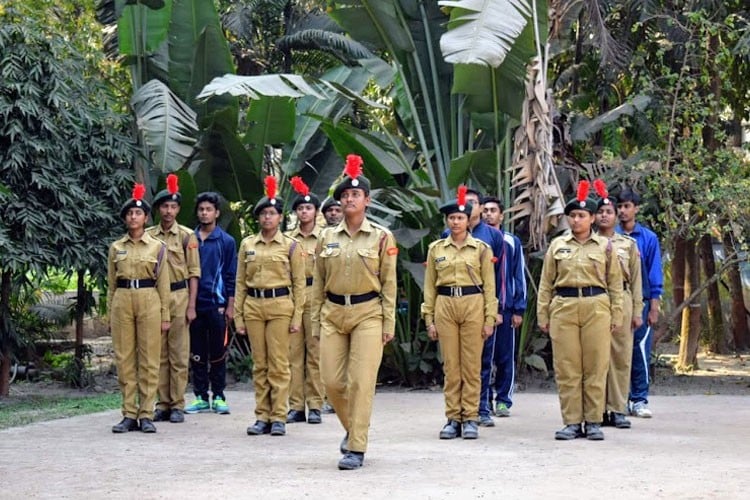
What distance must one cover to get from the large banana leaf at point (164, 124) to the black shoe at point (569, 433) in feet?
18.5

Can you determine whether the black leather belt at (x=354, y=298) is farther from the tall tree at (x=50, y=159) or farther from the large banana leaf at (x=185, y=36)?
the large banana leaf at (x=185, y=36)

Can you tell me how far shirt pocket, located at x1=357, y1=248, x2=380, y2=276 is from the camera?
26.8 ft

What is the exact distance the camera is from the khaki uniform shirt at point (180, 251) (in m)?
10.9

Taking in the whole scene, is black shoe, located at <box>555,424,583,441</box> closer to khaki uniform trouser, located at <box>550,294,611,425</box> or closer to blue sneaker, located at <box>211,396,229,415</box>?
khaki uniform trouser, located at <box>550,294,611,425</box>

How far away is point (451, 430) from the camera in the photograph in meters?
9.56

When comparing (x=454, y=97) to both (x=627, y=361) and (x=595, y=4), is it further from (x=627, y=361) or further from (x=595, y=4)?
(x=627, y=361)

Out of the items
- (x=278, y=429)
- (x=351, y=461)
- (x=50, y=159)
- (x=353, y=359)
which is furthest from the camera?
(x=50, y=159)

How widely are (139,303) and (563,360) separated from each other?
3.50 m

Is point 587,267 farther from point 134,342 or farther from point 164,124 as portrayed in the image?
point 164,124

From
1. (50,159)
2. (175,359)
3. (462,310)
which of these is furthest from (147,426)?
(50,159)

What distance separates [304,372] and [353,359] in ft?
9.65

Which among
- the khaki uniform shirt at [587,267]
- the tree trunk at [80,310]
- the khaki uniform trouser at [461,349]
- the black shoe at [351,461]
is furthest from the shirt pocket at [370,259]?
the tree trunk at [80,310]

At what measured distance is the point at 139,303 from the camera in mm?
10016

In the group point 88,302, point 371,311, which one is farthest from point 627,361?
point 88,302
